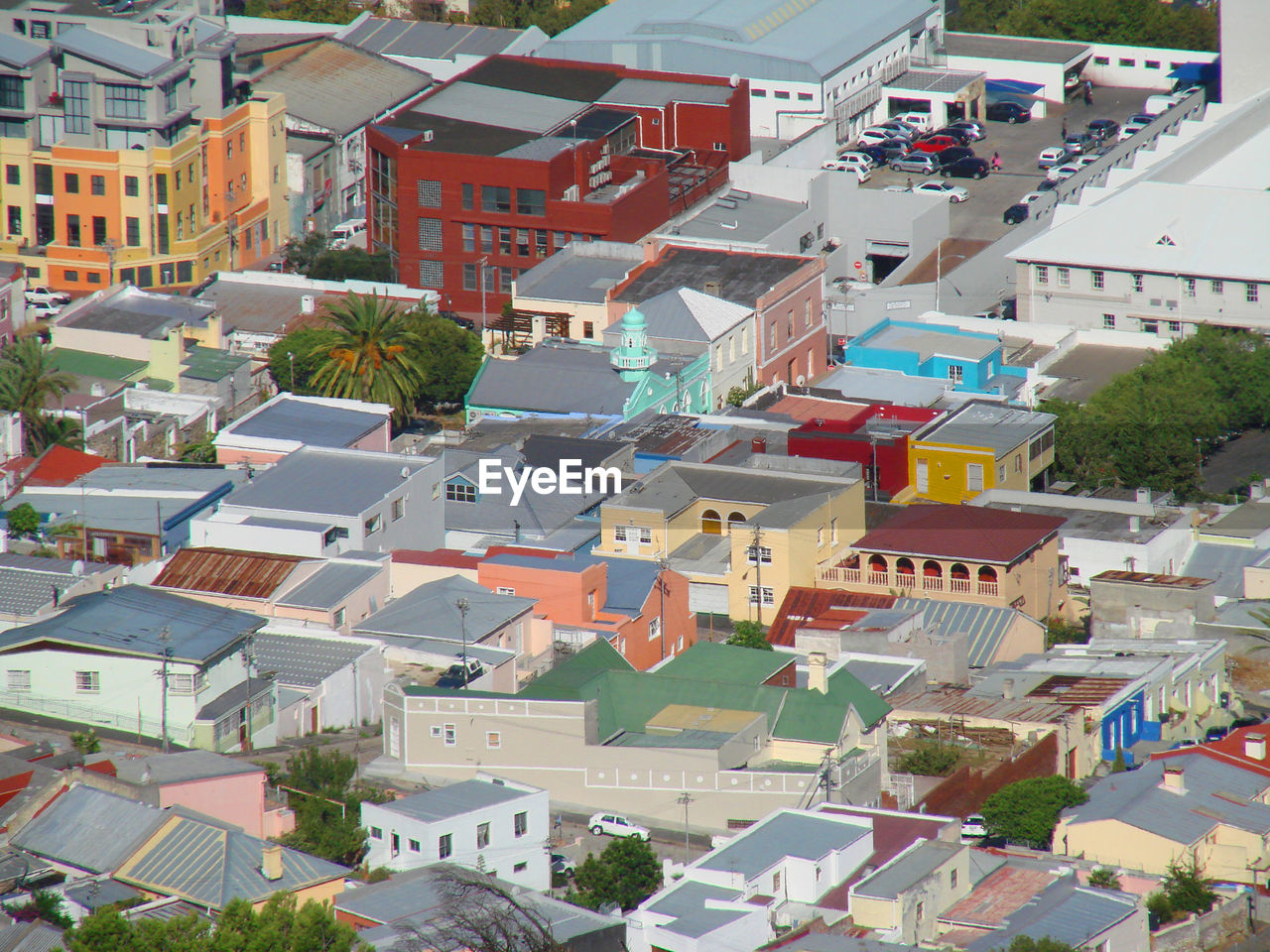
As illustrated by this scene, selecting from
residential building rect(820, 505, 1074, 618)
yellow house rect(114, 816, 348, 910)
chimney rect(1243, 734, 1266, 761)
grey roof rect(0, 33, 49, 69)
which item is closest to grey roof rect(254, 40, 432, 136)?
grey roof rect(0, 33, 49, 69)

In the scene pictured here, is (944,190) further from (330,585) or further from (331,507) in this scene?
(330,585)

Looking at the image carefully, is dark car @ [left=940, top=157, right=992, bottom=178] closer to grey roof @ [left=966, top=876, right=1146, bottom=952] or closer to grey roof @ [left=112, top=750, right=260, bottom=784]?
grey roof @ [left=112, top=750, right=260, bottom=784]

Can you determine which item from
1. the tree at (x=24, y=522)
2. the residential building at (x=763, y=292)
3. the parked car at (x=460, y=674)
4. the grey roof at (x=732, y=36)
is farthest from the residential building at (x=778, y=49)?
the parked car at (x=460, y=674)

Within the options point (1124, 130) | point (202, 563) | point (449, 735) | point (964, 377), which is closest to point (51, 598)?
point (202, 563)

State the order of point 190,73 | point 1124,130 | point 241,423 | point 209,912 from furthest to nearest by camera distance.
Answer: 1. point 1124,130
2. point 190,73
3. point 241,423
4. point 209,912

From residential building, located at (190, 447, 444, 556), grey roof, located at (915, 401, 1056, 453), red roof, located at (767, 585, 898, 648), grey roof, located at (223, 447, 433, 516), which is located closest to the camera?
red roof, located at (767, 585, 898, 648)

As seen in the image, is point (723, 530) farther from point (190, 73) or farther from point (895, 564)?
point (190, 73)

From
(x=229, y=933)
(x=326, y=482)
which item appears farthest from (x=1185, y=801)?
(x=326, y=482)
